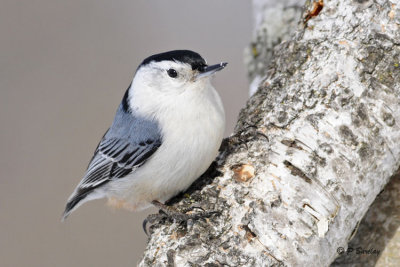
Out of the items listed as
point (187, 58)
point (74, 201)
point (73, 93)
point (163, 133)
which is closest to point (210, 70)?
point (187, 58)

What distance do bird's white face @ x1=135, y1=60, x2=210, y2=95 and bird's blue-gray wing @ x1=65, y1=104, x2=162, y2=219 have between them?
151 millimetres

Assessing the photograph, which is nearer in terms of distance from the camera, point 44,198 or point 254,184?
point 254,184

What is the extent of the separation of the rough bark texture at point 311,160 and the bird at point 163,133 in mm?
104

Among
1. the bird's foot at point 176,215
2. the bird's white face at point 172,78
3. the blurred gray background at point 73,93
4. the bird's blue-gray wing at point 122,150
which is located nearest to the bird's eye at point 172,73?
the bird's white face at point 172,78

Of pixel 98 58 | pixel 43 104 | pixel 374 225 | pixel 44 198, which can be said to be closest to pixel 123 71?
pixel 98 58

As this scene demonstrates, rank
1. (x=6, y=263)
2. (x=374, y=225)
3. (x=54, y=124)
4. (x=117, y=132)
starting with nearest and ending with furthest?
(x=374, y=225), (x=117, y=132), (x=6, y=263), (x=54, y=124)

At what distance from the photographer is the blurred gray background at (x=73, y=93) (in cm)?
371

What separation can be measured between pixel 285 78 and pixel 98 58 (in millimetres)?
2824

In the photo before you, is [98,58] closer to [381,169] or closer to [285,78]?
[285,78]

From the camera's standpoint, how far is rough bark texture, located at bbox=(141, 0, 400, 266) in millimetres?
1609

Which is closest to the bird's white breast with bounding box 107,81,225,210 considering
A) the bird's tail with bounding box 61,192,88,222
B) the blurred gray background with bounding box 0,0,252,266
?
the bird's tail with bounding box 61,192,88,222

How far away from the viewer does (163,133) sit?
1942mm

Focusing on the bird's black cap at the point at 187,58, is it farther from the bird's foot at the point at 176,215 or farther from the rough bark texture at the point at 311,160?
the bird's foot at the point at 176,215

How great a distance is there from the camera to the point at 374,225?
1.97m
